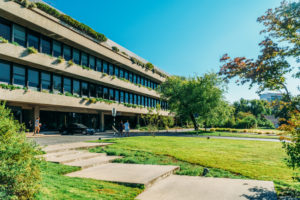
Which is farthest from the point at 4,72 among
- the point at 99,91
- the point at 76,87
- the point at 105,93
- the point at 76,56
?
the point at 105,93

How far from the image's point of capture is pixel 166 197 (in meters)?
4.94

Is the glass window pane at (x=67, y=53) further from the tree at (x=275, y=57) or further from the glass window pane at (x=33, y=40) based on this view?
the tree at (x=275, y=57)

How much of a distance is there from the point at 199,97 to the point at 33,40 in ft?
72.7

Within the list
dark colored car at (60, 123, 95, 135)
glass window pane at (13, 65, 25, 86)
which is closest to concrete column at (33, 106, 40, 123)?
dark colored car at (60, 123, 95, 135)

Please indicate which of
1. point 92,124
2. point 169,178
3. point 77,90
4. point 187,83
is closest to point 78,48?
point 77,90

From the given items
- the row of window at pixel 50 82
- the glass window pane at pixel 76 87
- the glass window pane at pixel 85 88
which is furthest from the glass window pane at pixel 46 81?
the glass window pane at pixel 85 88

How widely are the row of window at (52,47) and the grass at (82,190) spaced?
21.4 meters

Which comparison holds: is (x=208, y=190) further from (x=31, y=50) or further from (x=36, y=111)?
(x=36, y=111)

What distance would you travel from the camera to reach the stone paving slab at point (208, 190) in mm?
4918

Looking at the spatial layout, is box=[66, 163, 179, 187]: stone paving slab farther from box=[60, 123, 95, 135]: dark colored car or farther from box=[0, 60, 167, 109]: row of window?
box=[60, 123, 95, 135]: dark colored car

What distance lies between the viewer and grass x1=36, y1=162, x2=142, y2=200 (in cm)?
431

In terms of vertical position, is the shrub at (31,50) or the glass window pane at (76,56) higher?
the glass window pane at (76,56)

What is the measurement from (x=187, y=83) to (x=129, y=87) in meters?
11.0

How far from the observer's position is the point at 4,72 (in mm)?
21859
